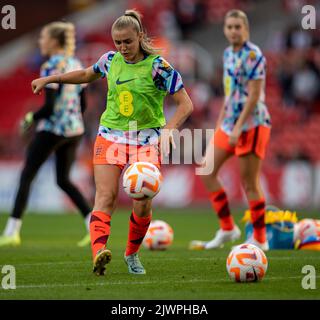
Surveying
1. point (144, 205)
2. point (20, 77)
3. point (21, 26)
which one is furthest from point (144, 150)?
point (21, 26)

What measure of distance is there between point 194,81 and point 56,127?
1307 cm

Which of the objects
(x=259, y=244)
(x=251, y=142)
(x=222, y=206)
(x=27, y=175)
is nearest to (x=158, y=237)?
(x=222, y=206)

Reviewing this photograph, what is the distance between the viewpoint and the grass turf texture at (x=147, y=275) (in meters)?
6.75

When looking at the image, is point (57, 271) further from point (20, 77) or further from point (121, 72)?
point (20, 77)

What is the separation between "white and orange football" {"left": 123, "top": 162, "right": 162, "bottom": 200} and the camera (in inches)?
293

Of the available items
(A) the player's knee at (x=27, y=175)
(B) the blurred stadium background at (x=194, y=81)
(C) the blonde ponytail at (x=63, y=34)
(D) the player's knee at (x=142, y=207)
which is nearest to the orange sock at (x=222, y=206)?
(A) the player's knee at (x=27, y=175)

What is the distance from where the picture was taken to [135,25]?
25.6ft

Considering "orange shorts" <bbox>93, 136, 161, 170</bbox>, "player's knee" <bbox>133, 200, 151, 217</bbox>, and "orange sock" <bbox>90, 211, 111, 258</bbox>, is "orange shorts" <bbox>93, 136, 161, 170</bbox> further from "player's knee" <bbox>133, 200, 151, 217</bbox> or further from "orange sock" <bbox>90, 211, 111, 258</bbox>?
"orange sock" <bbox>90, 211, 111, 258</bbox>

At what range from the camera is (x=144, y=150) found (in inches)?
314

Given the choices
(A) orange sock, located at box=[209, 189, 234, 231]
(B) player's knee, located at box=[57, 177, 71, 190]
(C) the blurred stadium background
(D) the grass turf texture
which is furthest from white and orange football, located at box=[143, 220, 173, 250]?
(C) the blurred stadium background

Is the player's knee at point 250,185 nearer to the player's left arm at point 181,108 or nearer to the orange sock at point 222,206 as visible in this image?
the orange sock at point 222,206

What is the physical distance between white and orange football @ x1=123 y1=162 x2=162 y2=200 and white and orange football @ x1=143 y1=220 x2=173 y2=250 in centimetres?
335

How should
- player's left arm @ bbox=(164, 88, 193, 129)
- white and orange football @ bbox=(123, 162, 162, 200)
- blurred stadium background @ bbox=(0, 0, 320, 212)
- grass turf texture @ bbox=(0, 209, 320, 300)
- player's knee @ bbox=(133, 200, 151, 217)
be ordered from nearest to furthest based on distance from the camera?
1. grass turf texture @ bbox=(0, 209, 320, 300)
2. white and orange football @ bbox=(123, 162, 162, 200)
3. player's left arm @ bbox=(164, 88, 193, 129)
4. player's knee @ bbox=(133, 200, 151, 217)
5. blurred stadium background @ bbox=(0, 0, 320, 212)
